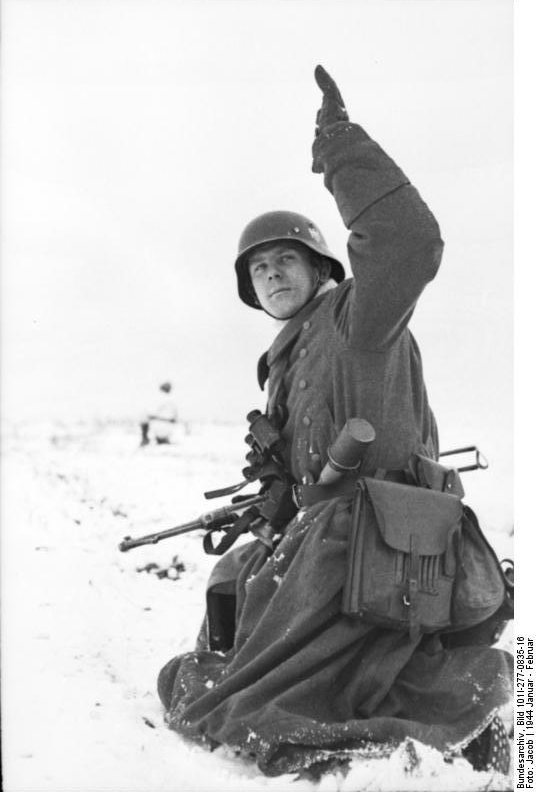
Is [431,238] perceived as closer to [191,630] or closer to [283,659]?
[283,659]

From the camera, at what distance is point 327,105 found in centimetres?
310

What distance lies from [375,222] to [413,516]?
3.39 ft

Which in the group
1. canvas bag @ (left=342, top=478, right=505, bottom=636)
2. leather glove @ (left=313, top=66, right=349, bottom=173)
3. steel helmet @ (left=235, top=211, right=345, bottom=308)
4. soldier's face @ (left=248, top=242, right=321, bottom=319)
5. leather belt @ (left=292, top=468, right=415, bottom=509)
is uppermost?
leather glove @ (left=313, top=66, right=349, bottom=173)

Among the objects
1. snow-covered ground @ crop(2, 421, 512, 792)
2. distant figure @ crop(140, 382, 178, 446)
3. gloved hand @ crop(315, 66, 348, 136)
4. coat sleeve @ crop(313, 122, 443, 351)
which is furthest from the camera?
distant figure @ crop(140, 382, 178, 446)

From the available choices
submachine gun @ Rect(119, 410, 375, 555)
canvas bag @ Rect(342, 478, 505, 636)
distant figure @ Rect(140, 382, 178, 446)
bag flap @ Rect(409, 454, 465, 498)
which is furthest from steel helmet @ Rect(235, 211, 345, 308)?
distant figure @ Rect(140, 382, 178, 446)

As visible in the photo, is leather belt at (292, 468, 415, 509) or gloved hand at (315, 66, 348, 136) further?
leather belt at (292, 468, 415, 509)

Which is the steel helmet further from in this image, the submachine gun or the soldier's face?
the submachine gun

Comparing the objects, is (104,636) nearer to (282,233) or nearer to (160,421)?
(282,233)

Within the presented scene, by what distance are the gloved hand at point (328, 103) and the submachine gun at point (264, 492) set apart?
1.11 metres

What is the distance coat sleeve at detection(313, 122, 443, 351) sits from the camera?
286 centimetres

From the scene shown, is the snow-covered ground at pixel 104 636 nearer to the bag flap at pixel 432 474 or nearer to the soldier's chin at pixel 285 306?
the bag flap at pixel 432 474

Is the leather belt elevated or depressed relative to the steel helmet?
depressed

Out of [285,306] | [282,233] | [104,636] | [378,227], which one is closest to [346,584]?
[378,227]

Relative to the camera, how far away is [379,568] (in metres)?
2.91
